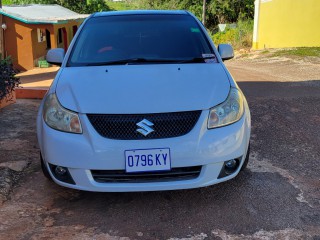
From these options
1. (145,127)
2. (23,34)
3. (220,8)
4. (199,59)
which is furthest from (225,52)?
→ (220,8)

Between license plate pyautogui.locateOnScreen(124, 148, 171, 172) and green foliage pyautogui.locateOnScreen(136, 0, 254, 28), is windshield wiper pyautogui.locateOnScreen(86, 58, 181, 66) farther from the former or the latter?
green foliage pyautogui.locateOnScreen(136, 0, 254, 28)

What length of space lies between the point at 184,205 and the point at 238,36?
22.3 metres

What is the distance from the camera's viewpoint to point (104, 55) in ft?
13.1

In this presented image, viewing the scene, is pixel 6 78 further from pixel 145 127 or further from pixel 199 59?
pixel 145 127

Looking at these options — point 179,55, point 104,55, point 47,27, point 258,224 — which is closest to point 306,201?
point 258,224

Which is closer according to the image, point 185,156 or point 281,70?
point 185,156

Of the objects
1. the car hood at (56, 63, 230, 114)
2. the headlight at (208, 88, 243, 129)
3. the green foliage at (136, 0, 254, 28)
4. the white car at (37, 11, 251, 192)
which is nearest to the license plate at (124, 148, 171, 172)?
the white car at (37, 11, 251, 192)

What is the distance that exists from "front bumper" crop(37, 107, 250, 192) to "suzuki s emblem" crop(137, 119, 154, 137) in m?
0.07

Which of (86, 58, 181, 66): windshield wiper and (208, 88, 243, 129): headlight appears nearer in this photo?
(208, 88, 243, 129): headlight

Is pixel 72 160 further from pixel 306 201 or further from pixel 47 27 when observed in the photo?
pixel 47 27

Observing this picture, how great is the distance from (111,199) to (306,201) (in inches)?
64.6

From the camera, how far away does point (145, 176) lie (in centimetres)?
296

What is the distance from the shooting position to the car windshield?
3928 mm

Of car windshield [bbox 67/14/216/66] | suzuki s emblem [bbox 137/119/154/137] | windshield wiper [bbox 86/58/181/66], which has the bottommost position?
suzuki s emblem [bbox 137/119/154/137]
